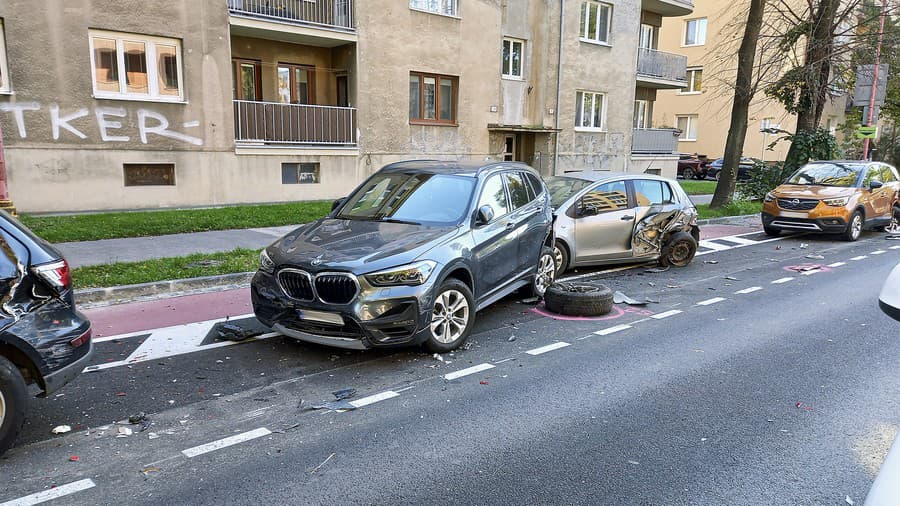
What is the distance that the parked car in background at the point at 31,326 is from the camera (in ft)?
12.6

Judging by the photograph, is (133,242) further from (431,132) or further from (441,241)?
(431,132)

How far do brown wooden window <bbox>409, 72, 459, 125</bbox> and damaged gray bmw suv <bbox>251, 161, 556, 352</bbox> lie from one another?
41.5 feet

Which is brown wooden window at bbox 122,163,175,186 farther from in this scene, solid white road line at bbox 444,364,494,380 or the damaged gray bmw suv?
solid white road line at bbox 444,364,494,380

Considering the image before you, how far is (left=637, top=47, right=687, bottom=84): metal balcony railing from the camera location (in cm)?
2736

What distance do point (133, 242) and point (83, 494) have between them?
847 cm

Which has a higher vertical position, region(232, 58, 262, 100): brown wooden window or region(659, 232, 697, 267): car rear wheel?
region(232, 58, 262, 100): brown wooden window

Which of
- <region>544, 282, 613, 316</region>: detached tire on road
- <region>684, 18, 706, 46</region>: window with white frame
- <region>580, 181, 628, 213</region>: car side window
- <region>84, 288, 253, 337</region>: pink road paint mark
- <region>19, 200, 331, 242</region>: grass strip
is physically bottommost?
<region>84, 288, 253, 337</region>: pink road paint mark

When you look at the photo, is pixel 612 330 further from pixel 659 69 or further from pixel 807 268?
pixel 659 69

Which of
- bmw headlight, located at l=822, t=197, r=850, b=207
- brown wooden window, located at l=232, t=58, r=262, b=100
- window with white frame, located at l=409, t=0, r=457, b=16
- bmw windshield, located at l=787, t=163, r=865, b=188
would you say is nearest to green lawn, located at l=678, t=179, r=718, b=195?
bmw windshield, located at l=787, t=163, r=865, b=188

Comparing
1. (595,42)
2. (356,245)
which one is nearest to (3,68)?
(356,245)

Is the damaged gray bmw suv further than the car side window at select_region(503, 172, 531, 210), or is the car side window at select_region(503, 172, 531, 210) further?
the car side window at select_region(503, 172, 531, 210)

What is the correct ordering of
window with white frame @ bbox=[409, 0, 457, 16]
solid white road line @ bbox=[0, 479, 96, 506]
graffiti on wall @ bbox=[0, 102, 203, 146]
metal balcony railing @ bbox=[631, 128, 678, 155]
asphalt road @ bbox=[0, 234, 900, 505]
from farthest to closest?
metal balcony railing @ bbox=[631, 128, 678, 155] → window with white frame @ bbox=[409, 0, 457, 16] → graffiti on wall @ bbox=[0, 102, 203, 146] → asphalt road @ bbox=[0, 234, 900, 505] → solid white road line @ bbox=[0, 479, 96, 506]

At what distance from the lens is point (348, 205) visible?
23.8 ft

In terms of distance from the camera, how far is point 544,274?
330 inches
